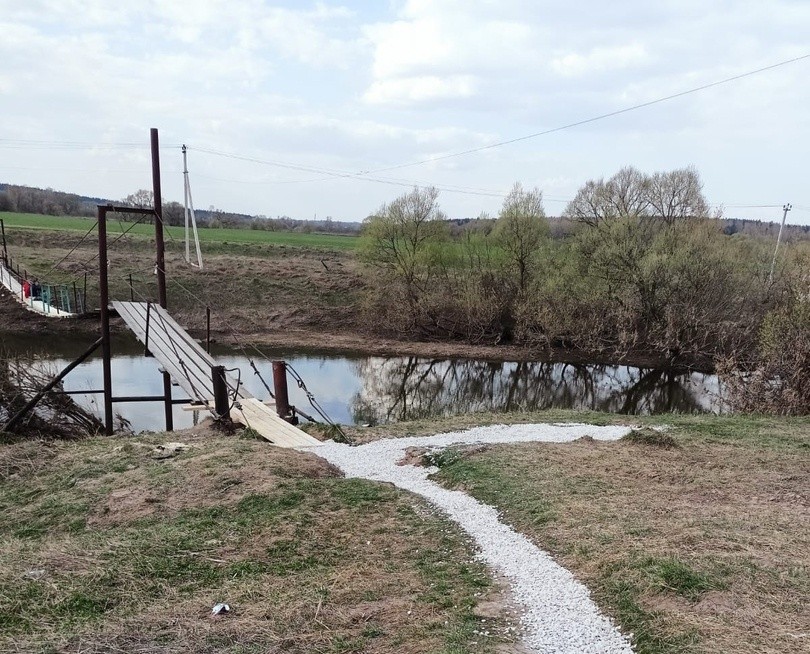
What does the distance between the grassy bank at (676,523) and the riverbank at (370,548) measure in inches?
1.0

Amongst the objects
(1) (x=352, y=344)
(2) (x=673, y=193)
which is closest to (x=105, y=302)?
(1) (x=352, y=344)

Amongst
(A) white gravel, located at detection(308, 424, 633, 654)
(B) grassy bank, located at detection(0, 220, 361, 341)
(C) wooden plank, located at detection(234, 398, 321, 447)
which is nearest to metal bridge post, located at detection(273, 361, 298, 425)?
(C) wooden plank, located at detection(234, 398, 321, 447)

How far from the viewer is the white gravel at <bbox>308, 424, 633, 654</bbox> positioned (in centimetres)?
429

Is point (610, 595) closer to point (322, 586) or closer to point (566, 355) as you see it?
point (322, 586)

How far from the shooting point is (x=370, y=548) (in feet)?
19.8

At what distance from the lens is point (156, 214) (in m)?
15.6

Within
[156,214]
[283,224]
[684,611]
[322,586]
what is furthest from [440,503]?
[283,224]

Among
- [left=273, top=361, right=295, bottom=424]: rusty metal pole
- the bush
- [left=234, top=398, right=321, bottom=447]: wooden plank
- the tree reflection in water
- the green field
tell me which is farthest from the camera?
the green field

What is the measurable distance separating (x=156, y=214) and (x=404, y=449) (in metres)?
9.81

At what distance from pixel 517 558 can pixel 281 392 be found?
7.12 metres

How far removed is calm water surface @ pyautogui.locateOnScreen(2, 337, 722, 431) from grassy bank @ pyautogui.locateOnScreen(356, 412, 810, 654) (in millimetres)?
9740

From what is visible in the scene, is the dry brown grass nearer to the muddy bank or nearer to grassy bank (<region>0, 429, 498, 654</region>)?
grassy bank (<region>0, 429, 498, 654</region>)

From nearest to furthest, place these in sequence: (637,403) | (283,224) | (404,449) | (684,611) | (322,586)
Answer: (684,611), (322,586), (404,449), (637,403), (283,224)

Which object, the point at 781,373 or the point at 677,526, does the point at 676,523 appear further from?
the point at 781,373
